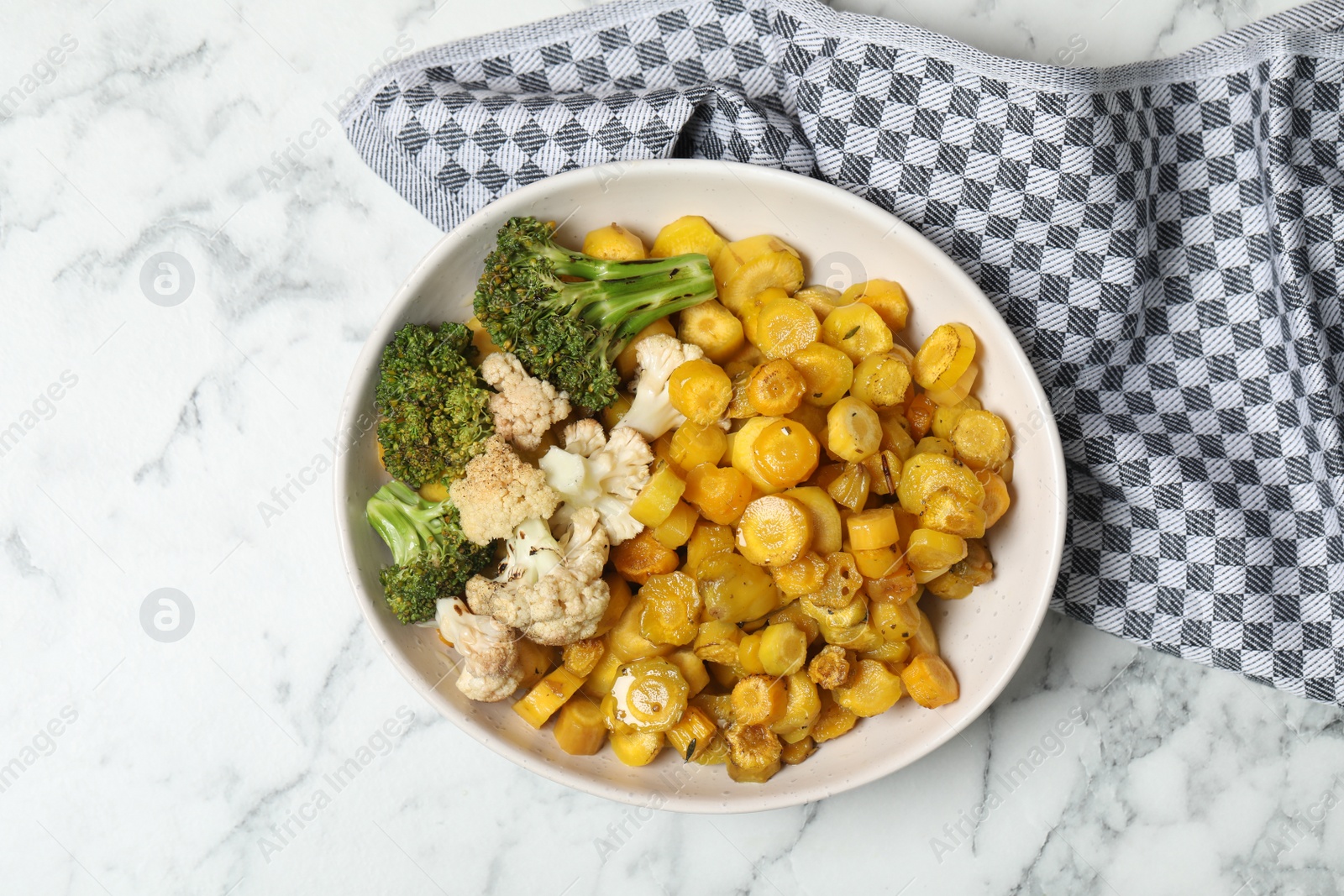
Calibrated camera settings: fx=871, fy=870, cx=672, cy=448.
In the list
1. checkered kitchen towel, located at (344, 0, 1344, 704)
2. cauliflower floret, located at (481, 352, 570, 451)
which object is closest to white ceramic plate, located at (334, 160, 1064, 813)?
checkered kitchen towel, located at (344, 0, 1344, 704)

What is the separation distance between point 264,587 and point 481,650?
103cm

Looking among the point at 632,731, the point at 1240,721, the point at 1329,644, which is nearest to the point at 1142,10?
the point at 1329,644

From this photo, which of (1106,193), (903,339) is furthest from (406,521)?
(1106,193)

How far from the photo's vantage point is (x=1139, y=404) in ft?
8.40

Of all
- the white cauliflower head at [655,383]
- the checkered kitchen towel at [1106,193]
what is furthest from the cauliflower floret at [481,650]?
the checkered kitchen towel at [1106,193]

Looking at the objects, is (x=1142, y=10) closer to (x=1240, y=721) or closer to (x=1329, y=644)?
(x=1329, y=644)

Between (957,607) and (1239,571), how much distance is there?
85cm

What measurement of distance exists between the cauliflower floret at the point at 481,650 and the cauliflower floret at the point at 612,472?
35cm

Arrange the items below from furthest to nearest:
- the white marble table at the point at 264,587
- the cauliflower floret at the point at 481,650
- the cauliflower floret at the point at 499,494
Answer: the white marble table at the point at 264,587, the cauliflower floret at the point at 481,650, the cauliflower floret at the point at 499,494

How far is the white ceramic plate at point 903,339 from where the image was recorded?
230 cm

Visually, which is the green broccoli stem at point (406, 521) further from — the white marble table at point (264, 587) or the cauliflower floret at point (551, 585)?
the white marble table at point (264, 587)

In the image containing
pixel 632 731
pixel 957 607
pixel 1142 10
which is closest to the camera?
pixel 632 731

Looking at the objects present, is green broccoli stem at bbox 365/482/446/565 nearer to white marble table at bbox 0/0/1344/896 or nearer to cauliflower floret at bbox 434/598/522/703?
→ cauliflower floret at bbox 434/598/522/703

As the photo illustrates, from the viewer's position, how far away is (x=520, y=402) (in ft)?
7.34
